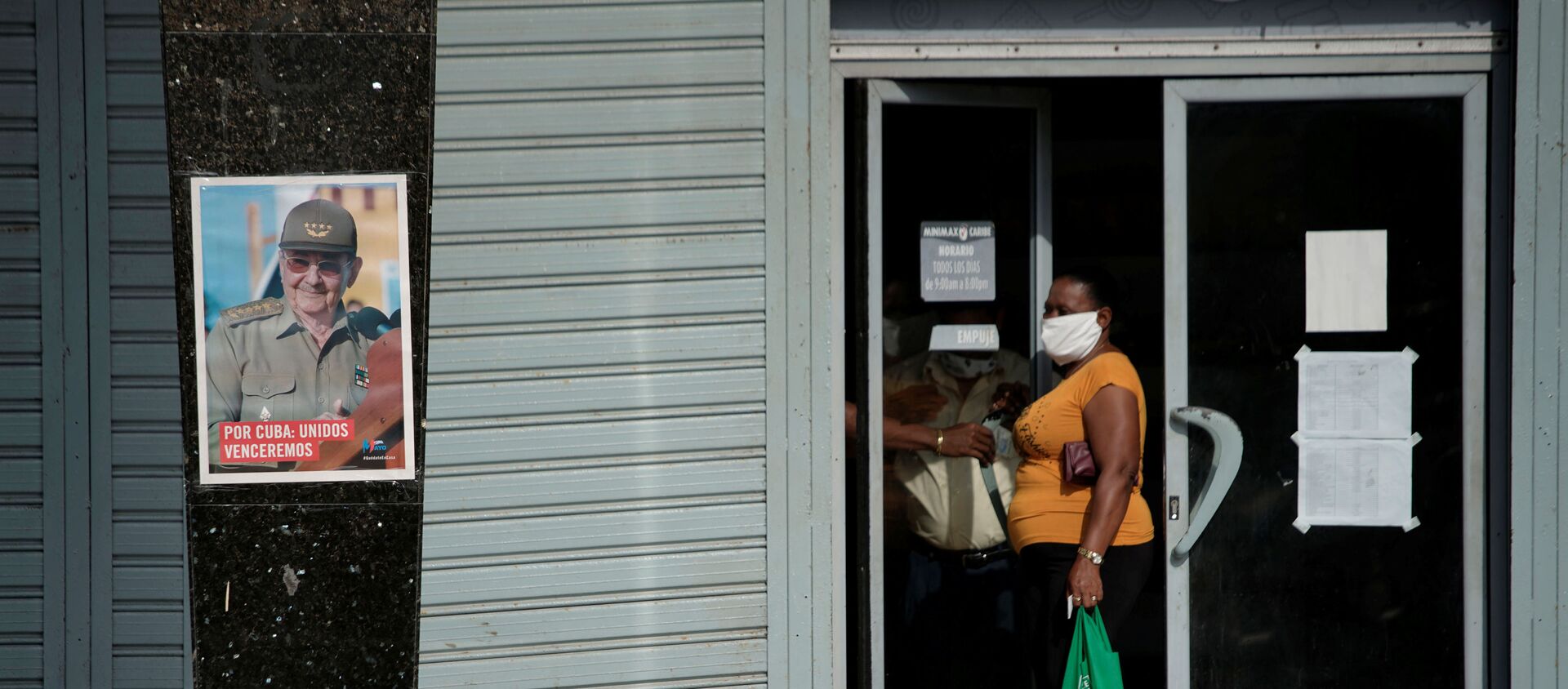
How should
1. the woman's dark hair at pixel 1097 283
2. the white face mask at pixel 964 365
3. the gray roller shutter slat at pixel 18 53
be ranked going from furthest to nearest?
the white face mask at pixel 964 365, the woman's dark hair at pixel 1097 283, the gray roller shutter slat at pixel 18 53

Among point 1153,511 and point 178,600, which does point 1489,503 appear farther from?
point 178,600

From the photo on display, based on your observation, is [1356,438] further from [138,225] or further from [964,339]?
[138,225]

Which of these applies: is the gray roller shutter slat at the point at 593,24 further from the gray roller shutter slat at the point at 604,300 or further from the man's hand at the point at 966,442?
the man's hand at the point at 966,442

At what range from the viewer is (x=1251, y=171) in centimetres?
344

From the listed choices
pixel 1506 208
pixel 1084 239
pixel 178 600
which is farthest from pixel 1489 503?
pixel 178 600

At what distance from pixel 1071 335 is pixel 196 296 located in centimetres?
245

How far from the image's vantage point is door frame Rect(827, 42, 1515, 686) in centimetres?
340

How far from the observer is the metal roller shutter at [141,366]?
10.7ft

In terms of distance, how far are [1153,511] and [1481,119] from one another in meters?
1.94

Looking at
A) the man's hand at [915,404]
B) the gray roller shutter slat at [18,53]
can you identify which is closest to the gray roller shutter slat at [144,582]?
the gray roller shutter slat at [18,53]

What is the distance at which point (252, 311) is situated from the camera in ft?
8.91

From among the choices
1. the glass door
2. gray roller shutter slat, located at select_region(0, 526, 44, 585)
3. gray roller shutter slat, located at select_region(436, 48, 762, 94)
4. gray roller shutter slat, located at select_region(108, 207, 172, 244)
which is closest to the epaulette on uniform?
gray roller shutter slat, located at select_region(108, 207, 172, 244)

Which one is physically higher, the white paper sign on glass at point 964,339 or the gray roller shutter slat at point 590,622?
the white paper sign on glass at point 964,339

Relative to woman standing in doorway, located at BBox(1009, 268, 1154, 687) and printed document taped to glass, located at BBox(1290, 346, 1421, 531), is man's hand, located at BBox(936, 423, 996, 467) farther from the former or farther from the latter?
printed document taped to glass, located at BBox(1290, 346, 1421, 531)
